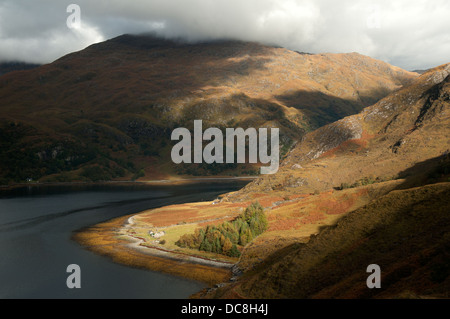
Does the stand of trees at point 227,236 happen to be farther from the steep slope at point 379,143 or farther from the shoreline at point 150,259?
the steep slope at point 379,143

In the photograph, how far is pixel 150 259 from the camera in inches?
2515

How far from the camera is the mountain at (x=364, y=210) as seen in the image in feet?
94.8

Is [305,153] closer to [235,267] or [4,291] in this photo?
[235,267]

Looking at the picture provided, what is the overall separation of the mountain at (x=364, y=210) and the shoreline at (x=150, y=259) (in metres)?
5.23

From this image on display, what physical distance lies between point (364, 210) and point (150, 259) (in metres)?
40.1

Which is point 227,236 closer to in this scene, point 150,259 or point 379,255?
point 150,259

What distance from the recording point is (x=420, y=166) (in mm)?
97625

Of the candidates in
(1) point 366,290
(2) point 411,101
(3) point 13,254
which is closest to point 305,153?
(2) point 411,101

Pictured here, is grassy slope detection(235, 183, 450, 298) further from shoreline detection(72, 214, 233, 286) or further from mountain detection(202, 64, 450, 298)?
shoreline detection(72, 214, 233, 286)

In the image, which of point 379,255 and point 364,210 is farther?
point 364,210

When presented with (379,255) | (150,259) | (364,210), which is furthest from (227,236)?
(379,255)

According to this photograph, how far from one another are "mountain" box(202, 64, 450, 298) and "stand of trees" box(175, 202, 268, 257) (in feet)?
9.04

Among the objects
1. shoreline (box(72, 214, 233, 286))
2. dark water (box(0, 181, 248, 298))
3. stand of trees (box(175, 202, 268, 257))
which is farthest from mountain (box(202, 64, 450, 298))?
dark water (box(0, 181, 248, 298))
